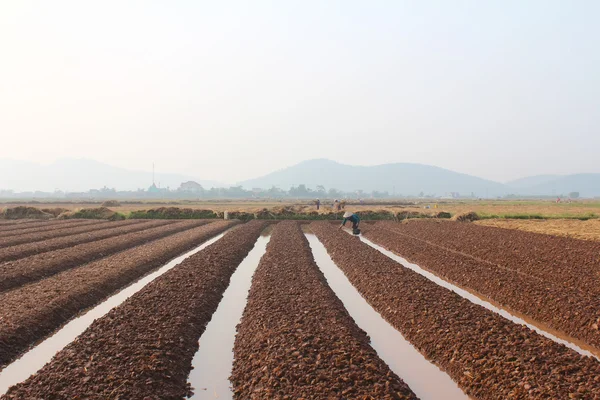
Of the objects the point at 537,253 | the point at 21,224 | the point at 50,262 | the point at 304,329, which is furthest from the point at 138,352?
the point at 21,224

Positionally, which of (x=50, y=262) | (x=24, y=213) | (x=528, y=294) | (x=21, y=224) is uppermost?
(x=24, y=213)

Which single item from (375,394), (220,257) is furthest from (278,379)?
(220,257)

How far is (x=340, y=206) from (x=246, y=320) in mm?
37054

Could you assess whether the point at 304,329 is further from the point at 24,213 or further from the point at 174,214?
the point at 24,213

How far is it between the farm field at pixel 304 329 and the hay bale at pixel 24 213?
102 ft

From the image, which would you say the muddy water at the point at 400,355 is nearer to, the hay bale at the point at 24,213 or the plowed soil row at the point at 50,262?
the plowed soil row at the point at 50,262

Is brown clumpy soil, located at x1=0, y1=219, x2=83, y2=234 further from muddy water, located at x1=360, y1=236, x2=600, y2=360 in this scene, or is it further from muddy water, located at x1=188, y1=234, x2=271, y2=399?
muddy water, located at x1=360, y1=236, x2=600, y2=360

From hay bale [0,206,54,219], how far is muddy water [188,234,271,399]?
3812cm

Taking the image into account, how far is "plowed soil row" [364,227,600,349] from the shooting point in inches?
354

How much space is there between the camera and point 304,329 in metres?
8.18

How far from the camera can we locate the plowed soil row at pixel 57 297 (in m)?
8.31

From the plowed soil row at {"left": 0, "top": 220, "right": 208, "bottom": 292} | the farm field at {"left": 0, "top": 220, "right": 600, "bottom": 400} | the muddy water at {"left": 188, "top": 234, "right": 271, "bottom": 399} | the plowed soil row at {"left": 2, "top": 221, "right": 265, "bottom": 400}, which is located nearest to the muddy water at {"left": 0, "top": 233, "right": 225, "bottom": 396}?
the farm field at {"left": 0, "top": 220, "right": 600, "bottom": 400}

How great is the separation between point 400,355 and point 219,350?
9.59 ft

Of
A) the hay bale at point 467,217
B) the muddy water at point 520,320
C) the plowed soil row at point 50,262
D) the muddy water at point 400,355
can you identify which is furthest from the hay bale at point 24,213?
the muddy water at point 400,355
